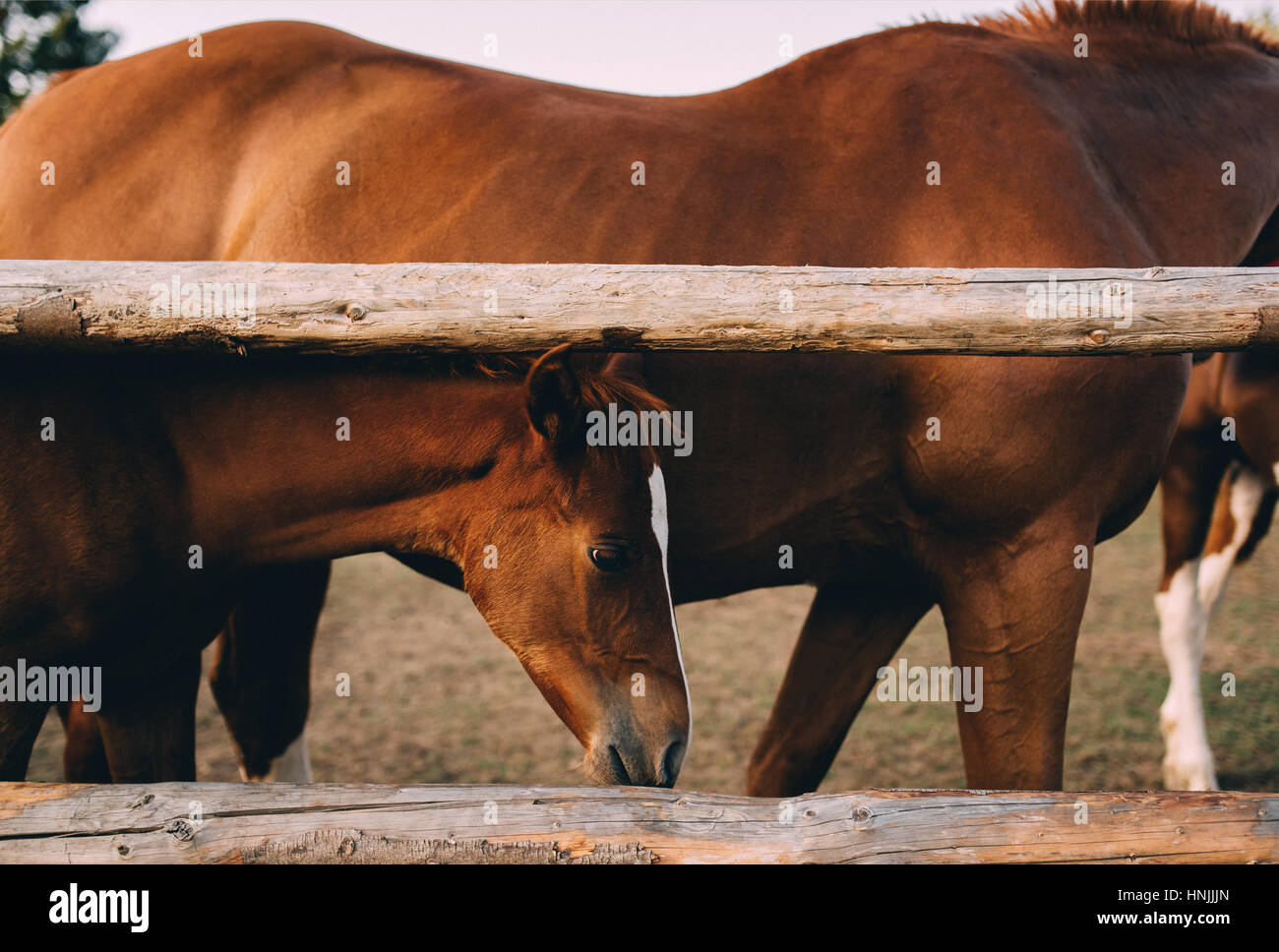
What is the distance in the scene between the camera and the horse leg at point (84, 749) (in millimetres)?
2955

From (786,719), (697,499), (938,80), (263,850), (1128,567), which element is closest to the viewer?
(263,850)

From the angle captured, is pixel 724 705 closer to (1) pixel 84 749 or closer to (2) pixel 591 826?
(1) pixel 84 749

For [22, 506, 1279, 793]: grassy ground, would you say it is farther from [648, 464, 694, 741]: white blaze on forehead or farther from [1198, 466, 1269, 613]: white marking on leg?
[648, 464, 694, 741]: white blaze on forehead

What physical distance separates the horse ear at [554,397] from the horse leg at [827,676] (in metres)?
1.17

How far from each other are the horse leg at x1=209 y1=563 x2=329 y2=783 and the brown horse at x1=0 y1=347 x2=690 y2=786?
1.10m

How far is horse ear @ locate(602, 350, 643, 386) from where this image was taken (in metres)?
2.12

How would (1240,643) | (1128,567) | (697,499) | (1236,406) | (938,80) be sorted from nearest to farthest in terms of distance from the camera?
(697,499)
(938,80)
(1236,406)
(1240,643)
(1128,567)

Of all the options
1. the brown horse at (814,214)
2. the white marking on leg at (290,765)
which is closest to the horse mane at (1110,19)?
the brown horse at (814,214)

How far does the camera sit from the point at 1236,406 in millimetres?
3740

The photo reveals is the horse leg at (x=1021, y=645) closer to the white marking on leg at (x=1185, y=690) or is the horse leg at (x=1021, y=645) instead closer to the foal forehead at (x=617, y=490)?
the foal forehead at (x=617, y=490)

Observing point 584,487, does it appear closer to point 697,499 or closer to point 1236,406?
point 697,499

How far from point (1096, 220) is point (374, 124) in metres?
1.88

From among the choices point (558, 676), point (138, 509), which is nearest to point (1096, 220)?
point (558, 676)

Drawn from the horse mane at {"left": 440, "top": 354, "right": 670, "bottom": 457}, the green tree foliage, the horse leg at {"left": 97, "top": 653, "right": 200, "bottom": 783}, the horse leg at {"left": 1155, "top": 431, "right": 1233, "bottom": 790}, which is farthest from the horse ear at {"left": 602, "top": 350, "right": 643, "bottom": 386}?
the green tree foliage
